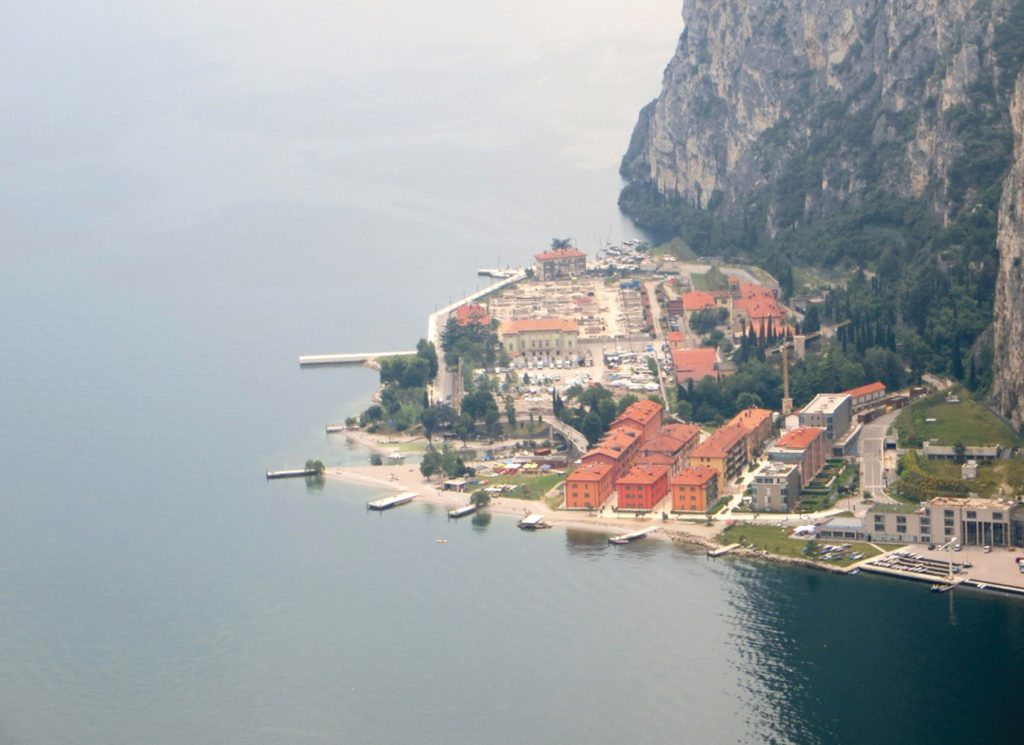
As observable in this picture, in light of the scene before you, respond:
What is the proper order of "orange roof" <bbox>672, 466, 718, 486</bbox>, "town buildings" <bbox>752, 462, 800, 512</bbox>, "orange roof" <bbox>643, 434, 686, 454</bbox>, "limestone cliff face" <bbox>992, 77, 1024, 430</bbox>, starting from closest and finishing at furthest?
"town buildings" <bbox>752, 462, 800, 512</bbox> < "orange roof" <bbox>672, 466, 718, 486</bbox> < "limestone cliff face" <bbox>992, 77, 1024, 430</bbox> < "orange roof" <bbox>643, 434, 686, 454</bbox>

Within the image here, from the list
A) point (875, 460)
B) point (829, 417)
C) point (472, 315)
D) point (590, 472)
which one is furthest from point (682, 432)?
point (472, 315)

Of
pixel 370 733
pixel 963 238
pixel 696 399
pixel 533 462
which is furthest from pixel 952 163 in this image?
pixel 370 733

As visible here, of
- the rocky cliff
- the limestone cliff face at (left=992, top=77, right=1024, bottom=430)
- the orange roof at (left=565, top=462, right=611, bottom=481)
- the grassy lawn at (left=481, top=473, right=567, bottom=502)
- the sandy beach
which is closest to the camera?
the sandy beach

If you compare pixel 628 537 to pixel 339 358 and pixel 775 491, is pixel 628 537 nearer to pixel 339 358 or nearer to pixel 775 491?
pixel 775 491

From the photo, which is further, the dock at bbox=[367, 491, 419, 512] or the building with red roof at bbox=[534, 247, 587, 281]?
the building with red roof at bbox=[534, 247, 587, 281]

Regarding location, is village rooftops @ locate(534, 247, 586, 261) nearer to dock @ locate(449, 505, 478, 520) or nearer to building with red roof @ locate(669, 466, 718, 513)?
dock @ locate(449, 505, 478, 520)

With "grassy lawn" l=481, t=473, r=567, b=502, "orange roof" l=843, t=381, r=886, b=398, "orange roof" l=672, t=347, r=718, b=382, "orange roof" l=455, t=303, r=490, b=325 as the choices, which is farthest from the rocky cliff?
"grassy lawn" l=481, t=473, r=567, b=502
